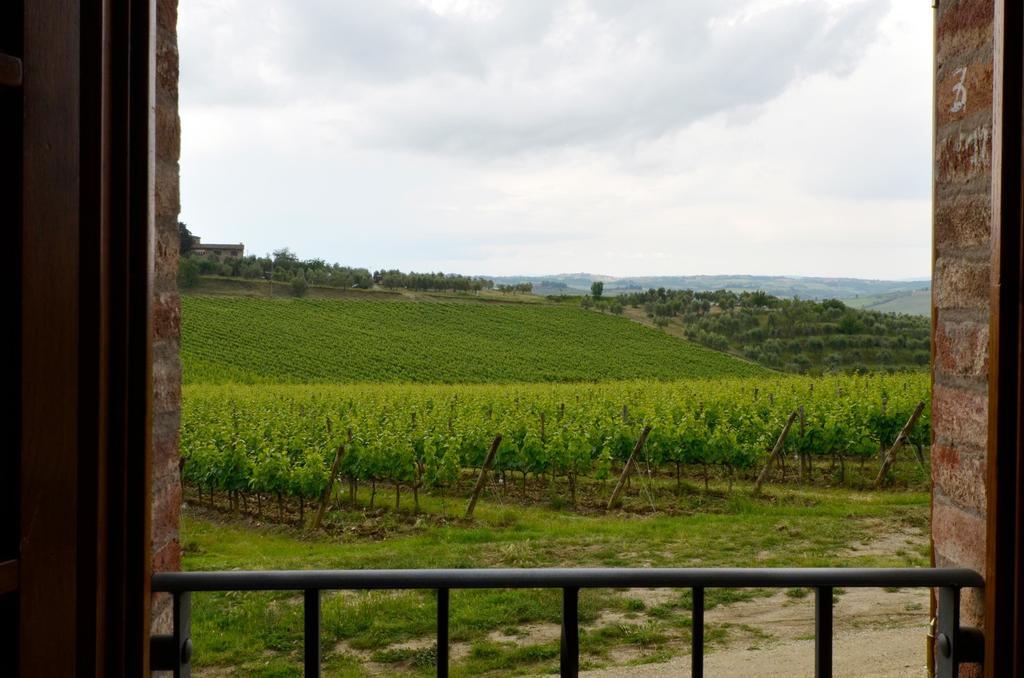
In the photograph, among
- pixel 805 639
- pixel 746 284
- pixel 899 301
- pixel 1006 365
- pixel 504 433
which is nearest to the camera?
pixel 1006 365

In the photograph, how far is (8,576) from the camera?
0.53 metres

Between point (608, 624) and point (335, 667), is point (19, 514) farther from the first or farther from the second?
point (608, 624)

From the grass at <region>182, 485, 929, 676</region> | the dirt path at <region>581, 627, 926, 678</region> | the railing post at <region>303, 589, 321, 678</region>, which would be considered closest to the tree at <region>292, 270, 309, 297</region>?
the grass at <region>182, 485, 929, 676</region>

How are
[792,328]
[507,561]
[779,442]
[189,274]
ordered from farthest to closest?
1. [792,328]
2. [189,274]
3. [779,442]
4. [507,561]

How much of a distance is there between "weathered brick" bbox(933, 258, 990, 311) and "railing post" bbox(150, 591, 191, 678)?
927mm

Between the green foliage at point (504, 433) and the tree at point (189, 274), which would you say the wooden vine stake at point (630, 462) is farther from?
the tree at point (189, 274)

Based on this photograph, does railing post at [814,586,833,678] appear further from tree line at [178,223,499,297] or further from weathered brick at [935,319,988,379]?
tree line at [178,223,499,297]

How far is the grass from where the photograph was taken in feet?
19.1

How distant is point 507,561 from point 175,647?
25.3 ft

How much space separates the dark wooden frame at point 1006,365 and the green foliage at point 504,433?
841 cm

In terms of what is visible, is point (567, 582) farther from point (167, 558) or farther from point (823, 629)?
point (167, 558)

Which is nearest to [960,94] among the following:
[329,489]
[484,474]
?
[329,489]

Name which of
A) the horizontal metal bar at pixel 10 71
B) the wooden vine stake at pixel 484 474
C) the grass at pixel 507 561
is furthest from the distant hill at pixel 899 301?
the horizontal metal bar at pixel 10 71

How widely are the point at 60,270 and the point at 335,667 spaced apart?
18.1 ft
